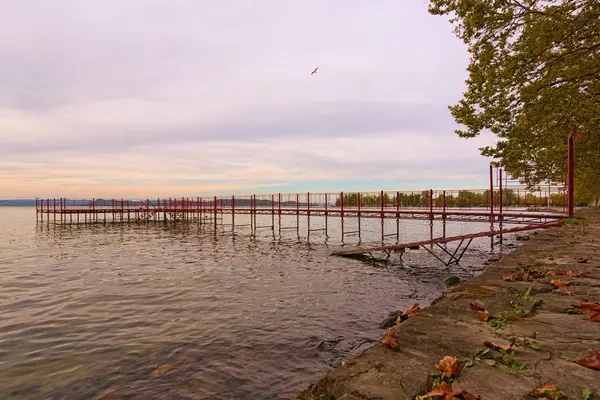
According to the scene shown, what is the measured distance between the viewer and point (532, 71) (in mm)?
11789

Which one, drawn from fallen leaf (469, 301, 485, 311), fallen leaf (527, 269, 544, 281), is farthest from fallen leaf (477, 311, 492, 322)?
fallen leaf (527, 269, 544, 281)

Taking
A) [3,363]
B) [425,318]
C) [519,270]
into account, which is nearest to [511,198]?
[519,270]

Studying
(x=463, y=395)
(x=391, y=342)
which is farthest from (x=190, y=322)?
(x=463, y=395)

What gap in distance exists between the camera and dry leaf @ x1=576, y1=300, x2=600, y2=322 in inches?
136

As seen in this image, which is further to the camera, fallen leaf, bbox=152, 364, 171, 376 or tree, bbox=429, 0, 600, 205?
tree, bbox=429, 0, 600, 205

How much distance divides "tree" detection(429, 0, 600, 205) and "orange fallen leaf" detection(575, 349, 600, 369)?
10727 millimetres

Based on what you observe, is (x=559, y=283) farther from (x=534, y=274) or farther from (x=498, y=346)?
(x=498, y=346)

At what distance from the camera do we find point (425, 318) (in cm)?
400

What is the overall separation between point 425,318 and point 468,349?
94 cm

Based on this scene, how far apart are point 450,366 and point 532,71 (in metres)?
12.9

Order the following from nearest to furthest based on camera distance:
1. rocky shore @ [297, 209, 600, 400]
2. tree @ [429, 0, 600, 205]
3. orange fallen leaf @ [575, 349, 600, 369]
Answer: rocky shore @ [297, 209, 600, 400] < orange fallen leaf @ [575, 349, 600, 369] < tree @ [429, 0, 600, 205]

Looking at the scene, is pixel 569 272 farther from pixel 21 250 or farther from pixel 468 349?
pixel 21 250

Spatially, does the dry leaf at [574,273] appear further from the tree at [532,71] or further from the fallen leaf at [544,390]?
the tree at [532,71]

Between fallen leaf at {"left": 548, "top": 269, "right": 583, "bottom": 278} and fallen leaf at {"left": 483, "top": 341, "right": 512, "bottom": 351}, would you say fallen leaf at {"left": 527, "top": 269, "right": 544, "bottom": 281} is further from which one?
fallen leaf at {"left": 483, "top": 341, "right": 512, "bottom": 351}
